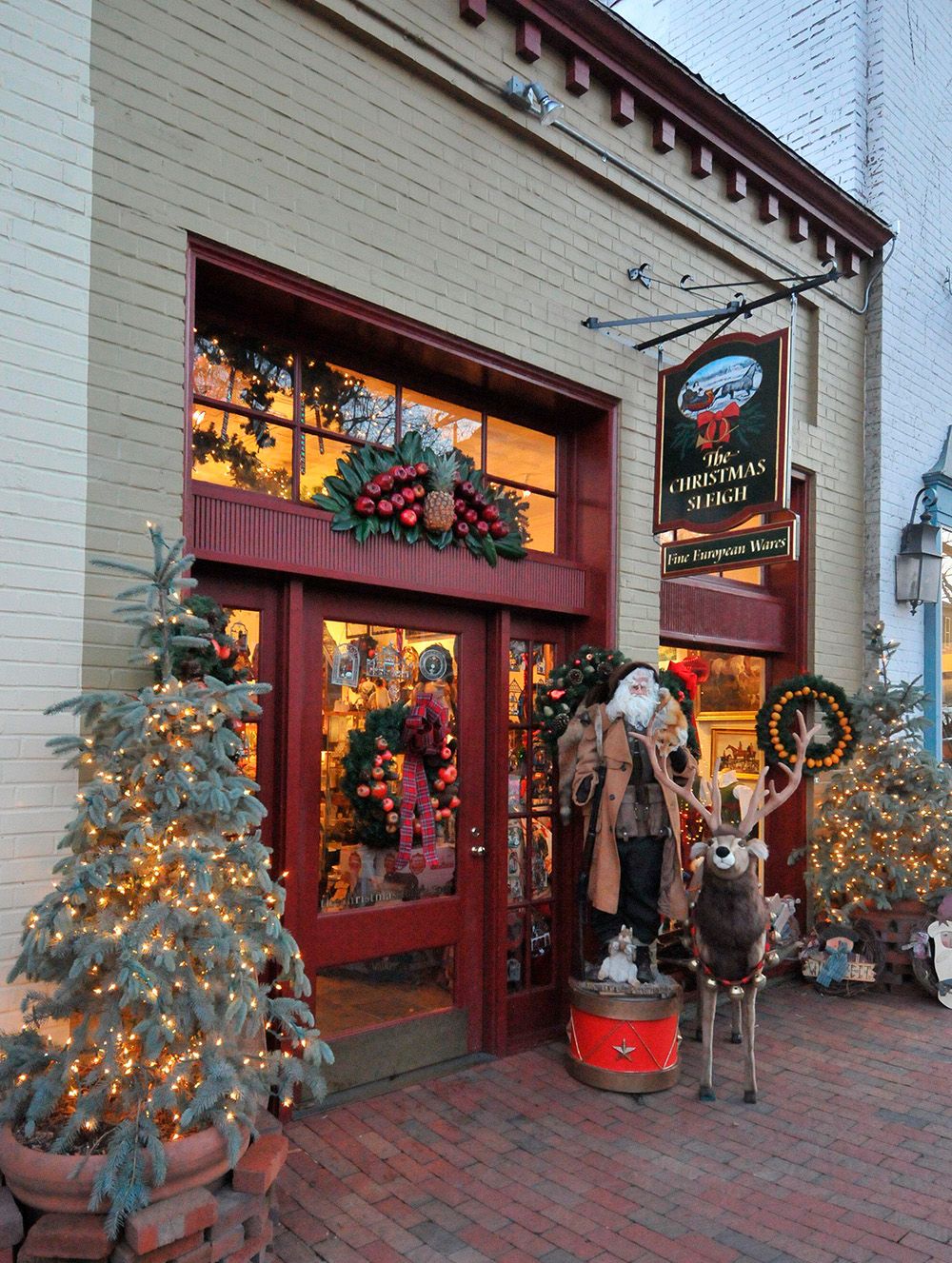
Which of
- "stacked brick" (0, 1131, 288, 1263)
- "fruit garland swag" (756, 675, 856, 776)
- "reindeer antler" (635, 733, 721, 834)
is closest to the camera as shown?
"stacked brick" (0, 1131, 288, 1263)

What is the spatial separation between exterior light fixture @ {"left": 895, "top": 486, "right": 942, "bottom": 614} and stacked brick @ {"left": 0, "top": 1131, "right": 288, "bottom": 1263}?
21.9 feet

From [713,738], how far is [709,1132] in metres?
3.56

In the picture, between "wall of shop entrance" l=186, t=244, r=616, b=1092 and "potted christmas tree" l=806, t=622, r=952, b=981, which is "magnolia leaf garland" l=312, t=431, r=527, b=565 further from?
"potted christmas tree" l=806, t=622, r=952, b=981

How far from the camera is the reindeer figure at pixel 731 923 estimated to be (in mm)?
4629

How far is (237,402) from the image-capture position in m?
4.42

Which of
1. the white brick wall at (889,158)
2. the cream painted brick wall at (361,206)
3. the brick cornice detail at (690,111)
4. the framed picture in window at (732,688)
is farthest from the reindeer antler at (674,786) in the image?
the brick cornice detail at (690,111)

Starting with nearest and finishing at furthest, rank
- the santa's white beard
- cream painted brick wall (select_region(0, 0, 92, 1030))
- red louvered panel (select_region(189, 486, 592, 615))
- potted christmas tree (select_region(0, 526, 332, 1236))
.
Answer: potted christmas tree (select_region(0, 526, 332, 1236))
cream painted brick wall (select_region(0, 0, 92, 1030))
red louvered panel (select_region(189, 486, 592, 615))
the santa's white beard

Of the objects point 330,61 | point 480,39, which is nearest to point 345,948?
point 330,61

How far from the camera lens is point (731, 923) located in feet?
15.3

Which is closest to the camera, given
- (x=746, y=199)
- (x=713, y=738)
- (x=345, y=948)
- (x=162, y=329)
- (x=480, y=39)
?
(x=162, y=329)

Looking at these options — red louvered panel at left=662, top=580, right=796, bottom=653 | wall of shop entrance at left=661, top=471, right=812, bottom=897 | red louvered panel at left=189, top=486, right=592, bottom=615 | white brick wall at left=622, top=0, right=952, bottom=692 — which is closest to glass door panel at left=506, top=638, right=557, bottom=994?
red louvered panel at left=189, top=486, right=592, bottom=615

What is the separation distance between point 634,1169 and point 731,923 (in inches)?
49.4

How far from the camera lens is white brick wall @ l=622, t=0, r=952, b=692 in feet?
25.7

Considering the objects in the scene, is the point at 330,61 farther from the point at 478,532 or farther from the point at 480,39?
the point at 478,532
